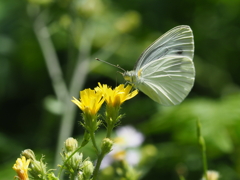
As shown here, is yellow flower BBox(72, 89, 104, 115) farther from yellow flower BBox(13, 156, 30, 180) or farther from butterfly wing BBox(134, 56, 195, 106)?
butterfly wing BBox(134, 56, 195, 106)

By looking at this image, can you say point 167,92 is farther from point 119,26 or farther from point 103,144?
point 119,26

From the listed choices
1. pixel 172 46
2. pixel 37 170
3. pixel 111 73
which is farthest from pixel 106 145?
pixel 111 73

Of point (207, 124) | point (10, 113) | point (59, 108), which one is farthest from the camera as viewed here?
point (10, 113)

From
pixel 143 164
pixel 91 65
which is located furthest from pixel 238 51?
pixel 143 164

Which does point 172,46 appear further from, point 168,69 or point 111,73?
point 111,73

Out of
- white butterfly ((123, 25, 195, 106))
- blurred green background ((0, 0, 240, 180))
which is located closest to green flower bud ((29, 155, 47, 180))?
white butterfly ((123, 25, 195, 106))

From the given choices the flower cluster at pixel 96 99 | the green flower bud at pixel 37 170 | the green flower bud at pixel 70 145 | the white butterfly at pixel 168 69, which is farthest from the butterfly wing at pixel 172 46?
the green flower bud at pixel 37 170

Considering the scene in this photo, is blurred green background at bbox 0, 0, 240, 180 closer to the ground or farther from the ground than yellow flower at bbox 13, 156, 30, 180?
farther from the ground

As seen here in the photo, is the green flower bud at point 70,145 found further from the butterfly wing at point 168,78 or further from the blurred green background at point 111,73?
the blurred green background at point 111,73
